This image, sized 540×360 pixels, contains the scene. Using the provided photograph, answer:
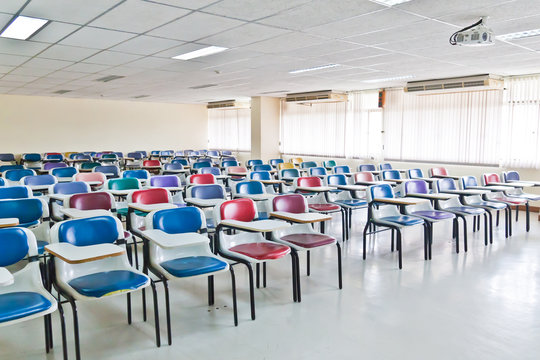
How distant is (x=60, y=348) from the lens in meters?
3.11

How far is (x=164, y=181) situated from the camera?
6602mm

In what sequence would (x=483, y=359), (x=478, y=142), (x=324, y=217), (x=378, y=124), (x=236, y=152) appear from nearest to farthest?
(x=483, y=359)
(x=324, y=217)
(x=478, y=142)
(x=378, y=124)
(x=236, y=152)

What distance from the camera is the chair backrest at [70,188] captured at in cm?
558

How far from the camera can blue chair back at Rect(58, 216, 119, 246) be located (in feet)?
10.7

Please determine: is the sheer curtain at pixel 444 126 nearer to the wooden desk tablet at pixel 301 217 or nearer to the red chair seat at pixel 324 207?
the red chair seat at pixel 324 207

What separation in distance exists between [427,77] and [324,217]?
6.34 m

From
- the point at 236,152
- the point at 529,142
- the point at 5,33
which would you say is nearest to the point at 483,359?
the point at 5,33

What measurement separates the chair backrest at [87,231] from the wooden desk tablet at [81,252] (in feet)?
0.49

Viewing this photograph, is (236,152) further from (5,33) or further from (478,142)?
(5,33)

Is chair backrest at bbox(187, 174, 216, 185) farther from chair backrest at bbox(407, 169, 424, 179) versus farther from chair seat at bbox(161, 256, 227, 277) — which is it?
chair backrest at bbox(407, 169, 424, 179)

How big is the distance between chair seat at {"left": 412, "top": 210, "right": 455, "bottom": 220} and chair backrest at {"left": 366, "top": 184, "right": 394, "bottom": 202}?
0.45m

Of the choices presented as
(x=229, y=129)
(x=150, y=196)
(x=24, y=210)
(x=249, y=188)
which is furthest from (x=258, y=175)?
(x=229, y=129)

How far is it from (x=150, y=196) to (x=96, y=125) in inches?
438

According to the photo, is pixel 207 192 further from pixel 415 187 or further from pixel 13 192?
pixel 415 187
